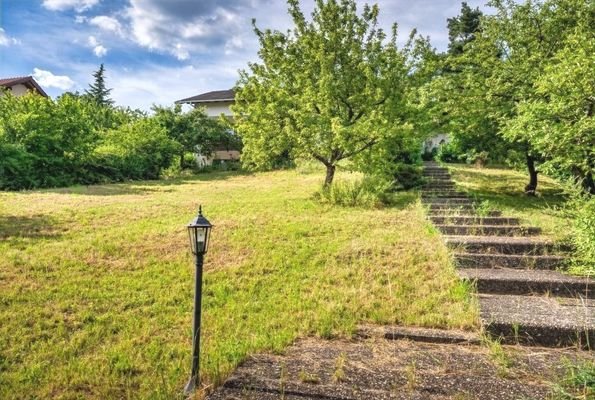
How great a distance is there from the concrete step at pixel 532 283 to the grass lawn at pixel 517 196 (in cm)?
153

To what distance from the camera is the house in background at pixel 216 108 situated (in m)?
25.8

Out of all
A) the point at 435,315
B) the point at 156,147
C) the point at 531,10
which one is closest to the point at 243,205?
the point at 435,315

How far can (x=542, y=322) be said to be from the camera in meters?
4.31

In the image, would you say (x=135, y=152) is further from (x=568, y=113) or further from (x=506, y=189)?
(x=568, y=113)

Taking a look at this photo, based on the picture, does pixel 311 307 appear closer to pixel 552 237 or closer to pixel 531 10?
pixel 552 237

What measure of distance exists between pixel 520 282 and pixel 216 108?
31.4 m

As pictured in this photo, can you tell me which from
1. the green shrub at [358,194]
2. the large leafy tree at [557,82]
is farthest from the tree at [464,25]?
the green shrub at [358,194]

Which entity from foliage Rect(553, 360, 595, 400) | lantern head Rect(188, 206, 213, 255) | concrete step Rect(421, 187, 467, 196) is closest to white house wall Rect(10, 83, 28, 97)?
concrete step Rect(421, 187, 467, 196)

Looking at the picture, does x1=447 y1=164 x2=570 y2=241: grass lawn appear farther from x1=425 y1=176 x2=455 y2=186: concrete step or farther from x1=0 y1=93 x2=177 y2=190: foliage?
x1=0 y1=93 x2=177 y2=190: foliage

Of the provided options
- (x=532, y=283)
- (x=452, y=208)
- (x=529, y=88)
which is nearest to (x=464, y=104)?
(x=529, y=88)

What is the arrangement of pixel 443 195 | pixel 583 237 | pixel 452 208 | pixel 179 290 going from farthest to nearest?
pixel 443 195 → pixel 452 208 → pixel 583 237 → pixel 179 290

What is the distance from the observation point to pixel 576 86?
289 inches

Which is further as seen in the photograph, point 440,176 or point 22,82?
point 22,82

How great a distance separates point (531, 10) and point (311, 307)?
10832 mm
